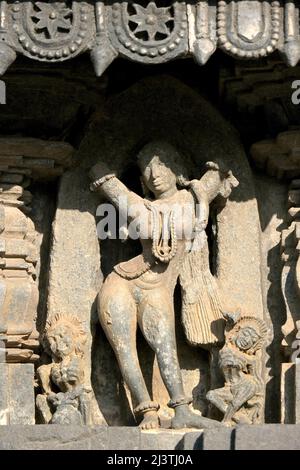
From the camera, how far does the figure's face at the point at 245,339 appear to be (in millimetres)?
15258

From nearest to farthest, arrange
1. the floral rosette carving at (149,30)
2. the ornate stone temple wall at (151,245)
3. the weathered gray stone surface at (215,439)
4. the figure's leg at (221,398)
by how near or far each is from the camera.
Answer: the weathered gray stone surface at (215,439) → the floral rosette carving at (149,30) → the figure's leg at (221,398) → the ornate stone temple wall at (151,245)

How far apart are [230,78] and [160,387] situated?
7.38 ft

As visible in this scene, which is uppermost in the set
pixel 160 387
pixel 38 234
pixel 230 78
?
pixel 230 78

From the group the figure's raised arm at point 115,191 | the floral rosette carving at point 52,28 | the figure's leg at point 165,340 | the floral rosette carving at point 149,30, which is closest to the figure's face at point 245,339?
the figure's leg at point 165,340

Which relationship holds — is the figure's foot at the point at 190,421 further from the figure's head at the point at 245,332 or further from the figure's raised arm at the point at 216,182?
the figure's raised arm at the point at 216,182

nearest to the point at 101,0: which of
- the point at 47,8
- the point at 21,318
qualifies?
the point at 47,8

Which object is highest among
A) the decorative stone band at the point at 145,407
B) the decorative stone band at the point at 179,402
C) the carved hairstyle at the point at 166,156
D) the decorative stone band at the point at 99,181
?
the carved hairstyle at the point at 166,156

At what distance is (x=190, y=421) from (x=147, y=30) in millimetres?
2743

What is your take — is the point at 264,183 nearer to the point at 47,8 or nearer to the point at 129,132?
the point at 129,132

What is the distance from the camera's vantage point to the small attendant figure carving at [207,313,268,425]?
15125 mm

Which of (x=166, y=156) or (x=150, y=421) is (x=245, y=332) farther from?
(x=166, y=156)

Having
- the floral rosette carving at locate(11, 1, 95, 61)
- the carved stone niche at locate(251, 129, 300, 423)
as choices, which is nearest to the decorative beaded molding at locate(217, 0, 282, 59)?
the floral rosette carving at locate(11, 1, 95, 61)

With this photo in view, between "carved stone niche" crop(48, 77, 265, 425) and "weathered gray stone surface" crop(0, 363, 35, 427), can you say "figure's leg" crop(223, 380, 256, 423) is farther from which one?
"weathered gray stone surface" crop(0, 363, 35, 427)

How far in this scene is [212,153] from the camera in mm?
15727
